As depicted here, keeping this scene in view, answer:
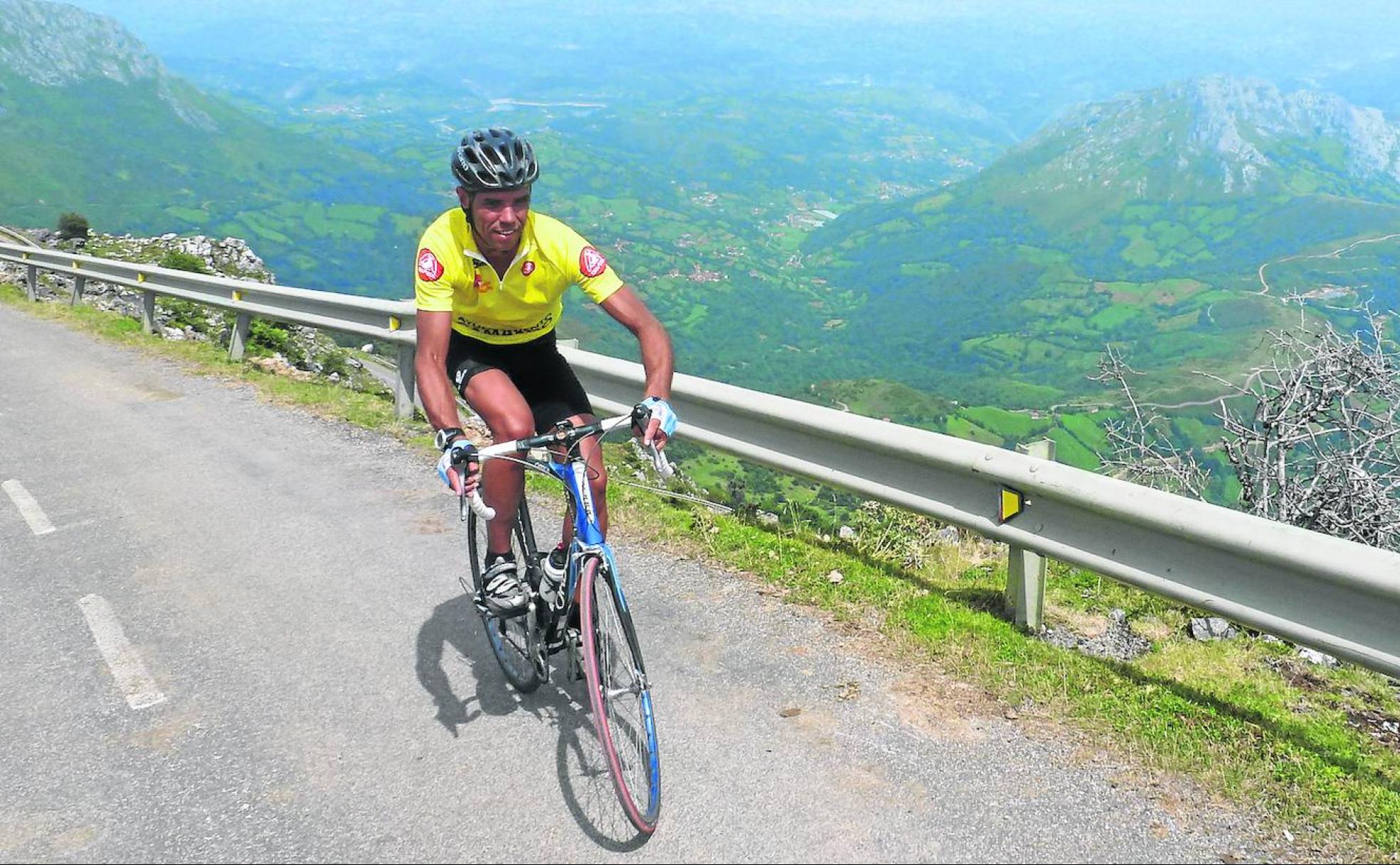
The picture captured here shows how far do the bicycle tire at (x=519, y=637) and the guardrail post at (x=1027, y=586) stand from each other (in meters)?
2.20

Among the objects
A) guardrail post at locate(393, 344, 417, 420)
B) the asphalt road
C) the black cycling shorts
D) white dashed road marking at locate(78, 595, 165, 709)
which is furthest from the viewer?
guardrail post at locate(393, 344, 417, 420)

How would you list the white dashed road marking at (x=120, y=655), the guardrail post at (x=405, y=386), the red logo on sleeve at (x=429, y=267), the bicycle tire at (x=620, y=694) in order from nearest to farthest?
1. the bicycle tire at (x=620, y=694)
2. the red logo on sleeve at (x=429, y=267)
3. the white dashed road marking at (x=120, y=655)
4. the guardrail post at (x=405, y=386)

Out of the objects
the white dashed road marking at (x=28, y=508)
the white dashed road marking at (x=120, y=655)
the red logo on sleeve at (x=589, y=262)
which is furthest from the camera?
the white dashed road marking at (x=28, y=508)

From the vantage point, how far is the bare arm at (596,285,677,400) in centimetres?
353

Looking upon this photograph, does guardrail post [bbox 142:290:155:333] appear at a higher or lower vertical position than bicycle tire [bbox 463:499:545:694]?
higher

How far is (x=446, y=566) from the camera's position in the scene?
5562mm

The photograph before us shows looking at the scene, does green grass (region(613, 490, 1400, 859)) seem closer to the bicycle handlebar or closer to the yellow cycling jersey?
the bicycle handlebar

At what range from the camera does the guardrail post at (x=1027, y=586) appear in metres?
4.50

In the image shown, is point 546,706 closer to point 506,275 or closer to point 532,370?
point 532,370

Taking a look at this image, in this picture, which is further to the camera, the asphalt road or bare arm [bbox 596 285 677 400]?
bare arm [bbox 596 285 677 400]

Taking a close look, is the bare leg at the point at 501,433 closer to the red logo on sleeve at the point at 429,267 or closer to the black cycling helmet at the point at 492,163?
the red logo on sleeve at the point at 429,267

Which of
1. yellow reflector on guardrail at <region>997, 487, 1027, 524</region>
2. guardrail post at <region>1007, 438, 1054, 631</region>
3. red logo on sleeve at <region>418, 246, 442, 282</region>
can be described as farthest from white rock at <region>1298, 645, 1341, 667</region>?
red logo on sleeve at <region>418, 246, 442, 282</region>

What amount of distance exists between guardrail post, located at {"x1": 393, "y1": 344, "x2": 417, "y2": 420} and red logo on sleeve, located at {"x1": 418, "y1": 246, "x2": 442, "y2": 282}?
17.3 ft

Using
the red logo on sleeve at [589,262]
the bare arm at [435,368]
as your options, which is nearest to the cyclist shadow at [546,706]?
the bare arm at [435,368]
